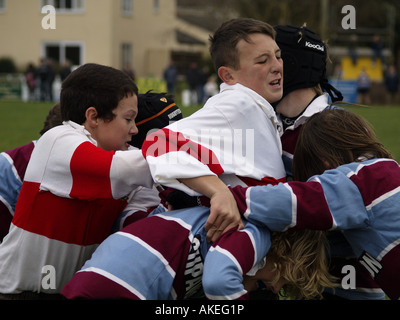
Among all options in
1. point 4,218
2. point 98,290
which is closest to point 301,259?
point 98,290

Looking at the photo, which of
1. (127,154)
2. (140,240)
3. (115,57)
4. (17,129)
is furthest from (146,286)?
(115,57)

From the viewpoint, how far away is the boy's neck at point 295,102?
3.46 m

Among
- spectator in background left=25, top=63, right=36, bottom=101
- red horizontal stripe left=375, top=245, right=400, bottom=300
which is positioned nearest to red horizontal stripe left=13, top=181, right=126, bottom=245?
red horizontal stripe left=375, top=245, right=400, bottom=300

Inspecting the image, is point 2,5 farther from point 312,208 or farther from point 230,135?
point 312,208

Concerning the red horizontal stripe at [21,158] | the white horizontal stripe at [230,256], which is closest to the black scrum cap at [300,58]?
the white horizontal stripe at [230,256]

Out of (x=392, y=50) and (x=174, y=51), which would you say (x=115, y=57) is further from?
(x=392, y=50)

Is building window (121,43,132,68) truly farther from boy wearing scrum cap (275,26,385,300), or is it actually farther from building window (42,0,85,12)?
boy wearing scrum cap (275,26,385,300)

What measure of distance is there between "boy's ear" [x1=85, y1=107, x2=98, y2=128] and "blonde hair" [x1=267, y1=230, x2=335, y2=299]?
976 mm

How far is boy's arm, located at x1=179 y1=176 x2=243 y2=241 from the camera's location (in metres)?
2.53

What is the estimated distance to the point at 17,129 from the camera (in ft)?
48.7

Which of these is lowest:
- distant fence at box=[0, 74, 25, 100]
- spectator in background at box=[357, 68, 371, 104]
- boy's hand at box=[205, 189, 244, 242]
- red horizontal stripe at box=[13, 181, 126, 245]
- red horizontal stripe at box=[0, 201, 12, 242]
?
distant fence at box=[0, 74, 25, 100]

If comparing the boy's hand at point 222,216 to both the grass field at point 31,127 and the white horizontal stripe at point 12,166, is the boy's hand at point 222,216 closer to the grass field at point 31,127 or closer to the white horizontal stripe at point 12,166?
the white horizontal stripe at point 12,166

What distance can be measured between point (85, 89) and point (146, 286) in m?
1.03

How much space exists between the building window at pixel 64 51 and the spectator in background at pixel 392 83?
671 inches
